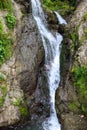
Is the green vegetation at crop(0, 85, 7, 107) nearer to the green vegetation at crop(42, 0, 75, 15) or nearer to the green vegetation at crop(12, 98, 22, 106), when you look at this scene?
the green vegetation at crop(12, 98, 22, 106)

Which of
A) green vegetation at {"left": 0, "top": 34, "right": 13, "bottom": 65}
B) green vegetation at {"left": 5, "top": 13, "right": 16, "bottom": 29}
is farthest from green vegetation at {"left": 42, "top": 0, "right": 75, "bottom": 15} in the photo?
green vegetation at {"left": 0, "top": 34, "right": 13, "bottom": 65}

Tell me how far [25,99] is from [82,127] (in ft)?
9.71

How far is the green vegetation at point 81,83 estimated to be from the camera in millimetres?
11250

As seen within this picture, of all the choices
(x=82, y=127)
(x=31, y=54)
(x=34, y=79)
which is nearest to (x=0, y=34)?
(x=31, y=54)

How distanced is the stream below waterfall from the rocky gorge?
28 centimetres

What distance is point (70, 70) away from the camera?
12.1 metres

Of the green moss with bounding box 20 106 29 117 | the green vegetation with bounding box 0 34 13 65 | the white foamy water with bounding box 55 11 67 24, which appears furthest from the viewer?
the white foamy water with bounding box 55 11 67 24

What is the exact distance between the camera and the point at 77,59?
1210cm

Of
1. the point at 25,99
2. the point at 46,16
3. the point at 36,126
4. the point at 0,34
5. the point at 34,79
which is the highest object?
the point at 46,16

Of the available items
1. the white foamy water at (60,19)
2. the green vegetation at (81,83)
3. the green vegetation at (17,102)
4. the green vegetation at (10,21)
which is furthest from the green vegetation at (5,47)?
the white foamy water at (60,19)

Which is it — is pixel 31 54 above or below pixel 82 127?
above

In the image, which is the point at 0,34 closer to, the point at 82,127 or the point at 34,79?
the point at 34,79

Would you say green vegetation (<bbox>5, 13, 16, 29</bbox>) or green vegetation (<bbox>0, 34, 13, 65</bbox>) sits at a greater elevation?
green vegetation (<bbox>5, 13, 16, 29</bbox>)

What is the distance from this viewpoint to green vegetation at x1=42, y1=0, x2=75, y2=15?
17072 millimetres
